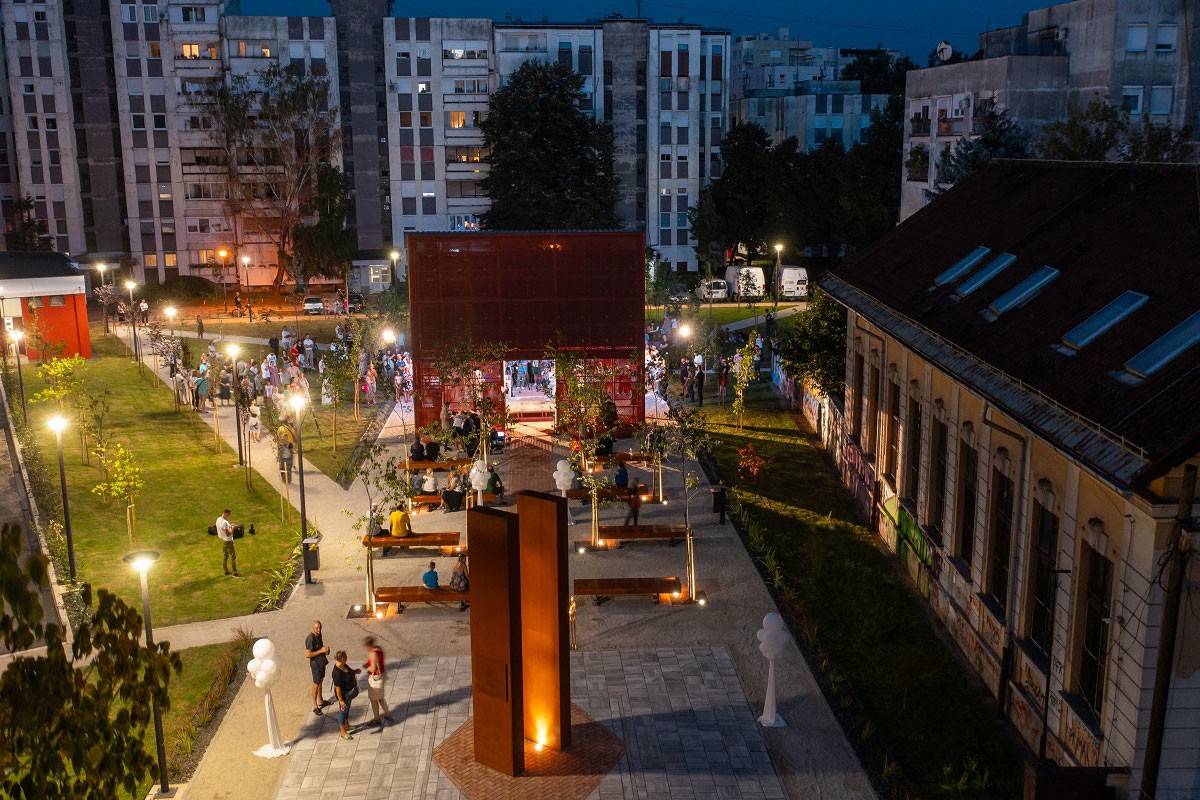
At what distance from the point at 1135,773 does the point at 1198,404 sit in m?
4.40

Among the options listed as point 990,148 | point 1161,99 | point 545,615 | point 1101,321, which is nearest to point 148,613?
point 545,615

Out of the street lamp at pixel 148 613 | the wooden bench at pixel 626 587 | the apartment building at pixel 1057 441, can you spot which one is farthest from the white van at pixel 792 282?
the street lamp at pixel 148 613

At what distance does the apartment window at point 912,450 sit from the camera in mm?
23812

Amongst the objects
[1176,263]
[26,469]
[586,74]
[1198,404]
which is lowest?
[26,469]

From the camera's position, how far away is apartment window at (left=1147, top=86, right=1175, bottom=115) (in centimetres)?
5066

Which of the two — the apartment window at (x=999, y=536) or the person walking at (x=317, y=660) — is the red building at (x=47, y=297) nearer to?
the person walking at (x=317, y=660)

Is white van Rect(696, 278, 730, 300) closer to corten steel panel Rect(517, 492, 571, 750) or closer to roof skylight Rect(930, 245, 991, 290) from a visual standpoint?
roof skylight Rect(930, 245, 991, 290)

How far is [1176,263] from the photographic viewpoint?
15773 millimetres

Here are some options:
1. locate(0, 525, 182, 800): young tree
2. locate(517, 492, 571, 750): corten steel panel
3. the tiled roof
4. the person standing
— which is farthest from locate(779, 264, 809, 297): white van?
locate(0, 525, 182, 800): young tree

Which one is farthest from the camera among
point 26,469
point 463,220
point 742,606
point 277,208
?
point 463,220

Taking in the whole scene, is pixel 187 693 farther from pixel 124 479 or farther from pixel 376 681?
pixel 124 479

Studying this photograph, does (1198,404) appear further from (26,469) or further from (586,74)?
(586,74)

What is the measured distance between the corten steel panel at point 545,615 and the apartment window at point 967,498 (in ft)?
26.3

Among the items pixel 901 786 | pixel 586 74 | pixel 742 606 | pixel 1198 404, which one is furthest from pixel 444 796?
pixel 586 74
